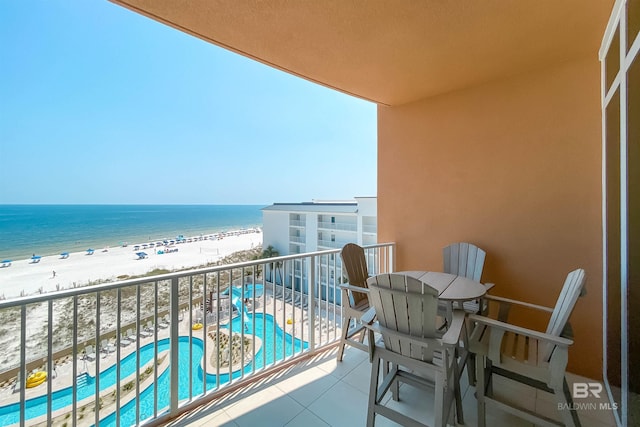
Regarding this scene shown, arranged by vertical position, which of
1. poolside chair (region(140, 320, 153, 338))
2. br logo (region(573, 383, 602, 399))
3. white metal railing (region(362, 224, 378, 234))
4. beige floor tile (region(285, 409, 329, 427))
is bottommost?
poolside chair (region(140, 320, 153, 338))

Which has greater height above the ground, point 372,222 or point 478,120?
point 478,120

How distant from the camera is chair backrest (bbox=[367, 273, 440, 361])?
1541mm

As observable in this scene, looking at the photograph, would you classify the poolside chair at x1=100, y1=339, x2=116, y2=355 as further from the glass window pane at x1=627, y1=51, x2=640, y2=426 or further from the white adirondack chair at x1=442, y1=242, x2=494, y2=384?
the glass window pane at x1=627, y1=51, x2=640, y2=426

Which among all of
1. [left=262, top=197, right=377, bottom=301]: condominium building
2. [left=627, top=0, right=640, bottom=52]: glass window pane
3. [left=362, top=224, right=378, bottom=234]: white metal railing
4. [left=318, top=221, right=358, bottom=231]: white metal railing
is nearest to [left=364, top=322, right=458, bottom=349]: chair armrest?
[left=627, top=0, right=640, bottom=52]: glass window pane

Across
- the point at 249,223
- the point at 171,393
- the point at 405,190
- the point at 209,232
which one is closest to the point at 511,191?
the point at 405,190

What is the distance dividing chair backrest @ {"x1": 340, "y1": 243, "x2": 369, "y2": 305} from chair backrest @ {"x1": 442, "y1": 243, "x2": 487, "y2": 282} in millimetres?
960

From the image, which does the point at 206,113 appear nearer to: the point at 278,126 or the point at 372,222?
the point at 278,126

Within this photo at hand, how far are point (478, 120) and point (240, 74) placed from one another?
14016mm

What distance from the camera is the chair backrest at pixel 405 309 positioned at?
154 cm

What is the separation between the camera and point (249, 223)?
3888 centimetres

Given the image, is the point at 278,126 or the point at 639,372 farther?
the point at 278,126

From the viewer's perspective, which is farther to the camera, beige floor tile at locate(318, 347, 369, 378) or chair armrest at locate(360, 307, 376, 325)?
beige floor tile at locate(318, 347, 369, 378)

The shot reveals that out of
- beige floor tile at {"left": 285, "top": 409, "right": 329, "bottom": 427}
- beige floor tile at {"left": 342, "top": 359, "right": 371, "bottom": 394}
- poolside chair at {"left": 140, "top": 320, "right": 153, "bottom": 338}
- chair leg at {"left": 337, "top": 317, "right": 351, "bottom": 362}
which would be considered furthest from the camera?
poolside chair at {"left": 140, "top": 320, "right": 153, "bottom": 338}

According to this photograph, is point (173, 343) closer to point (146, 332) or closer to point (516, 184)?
point (516, 184)
